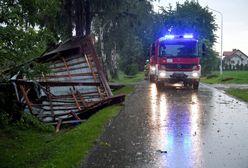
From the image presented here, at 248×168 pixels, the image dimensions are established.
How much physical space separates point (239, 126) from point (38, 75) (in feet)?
20.4

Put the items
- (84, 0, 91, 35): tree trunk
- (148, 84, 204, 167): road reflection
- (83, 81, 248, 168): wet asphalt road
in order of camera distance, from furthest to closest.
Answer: (84, 0, 91, 35): tree trunk
(148, 84, 204, 167): road reflection
(83, 81, 248, 168): wet asphalt road

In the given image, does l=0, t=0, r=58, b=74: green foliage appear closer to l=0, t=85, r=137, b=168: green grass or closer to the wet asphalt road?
l=0, t=85, r=137, b=168: green grass

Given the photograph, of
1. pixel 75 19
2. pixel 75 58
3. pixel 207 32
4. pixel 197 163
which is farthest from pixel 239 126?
pixel 207 32

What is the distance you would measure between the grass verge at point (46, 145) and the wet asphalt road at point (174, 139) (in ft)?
1.06

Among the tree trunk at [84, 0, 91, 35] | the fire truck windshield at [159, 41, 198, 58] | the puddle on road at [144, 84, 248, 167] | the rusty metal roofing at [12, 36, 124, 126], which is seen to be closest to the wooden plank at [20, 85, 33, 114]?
the rusty metal roofing at [12, 36, 124, 126]

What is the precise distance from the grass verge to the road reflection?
1.55 metres

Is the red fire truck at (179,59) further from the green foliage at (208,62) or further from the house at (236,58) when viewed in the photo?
the house at (236,58)

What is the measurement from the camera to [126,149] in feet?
31.3

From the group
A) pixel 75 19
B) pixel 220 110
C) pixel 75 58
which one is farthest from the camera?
pixel 75 19

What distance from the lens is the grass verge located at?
8.98 metres

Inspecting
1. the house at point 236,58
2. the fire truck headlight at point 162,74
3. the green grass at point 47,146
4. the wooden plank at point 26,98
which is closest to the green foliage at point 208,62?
the fire truck headlight at point 162,74

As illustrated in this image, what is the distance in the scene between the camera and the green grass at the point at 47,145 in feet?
29.4

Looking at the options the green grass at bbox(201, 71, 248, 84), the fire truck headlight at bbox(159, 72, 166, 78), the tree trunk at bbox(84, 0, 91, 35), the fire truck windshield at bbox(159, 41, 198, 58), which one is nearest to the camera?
the fire truck windshield at bbox(159, 41, 198, 58)

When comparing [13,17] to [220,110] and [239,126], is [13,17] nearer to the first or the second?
[239,126]
